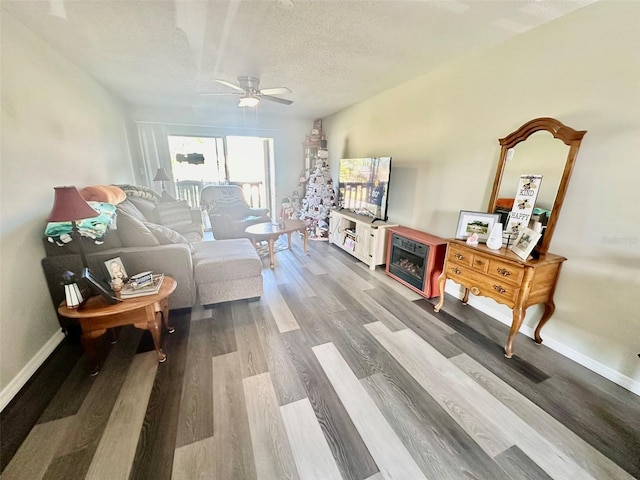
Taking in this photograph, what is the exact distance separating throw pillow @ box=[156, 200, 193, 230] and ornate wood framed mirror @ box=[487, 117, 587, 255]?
4.05 m

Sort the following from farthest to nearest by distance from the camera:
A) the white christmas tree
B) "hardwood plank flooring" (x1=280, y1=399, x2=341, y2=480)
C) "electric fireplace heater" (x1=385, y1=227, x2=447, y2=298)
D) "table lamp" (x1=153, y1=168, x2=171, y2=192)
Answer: the white christmas tree, "table lamp" (x1=153, y1=168, x2=171, y2=192), "electric fireplace heater" (x1=385, y1=227, x2=447, y2=298), "hardwood plank flooring" (x1=280, y1=399, x2=341, y2=480)

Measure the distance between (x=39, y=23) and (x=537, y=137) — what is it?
Result: 3.92 meters

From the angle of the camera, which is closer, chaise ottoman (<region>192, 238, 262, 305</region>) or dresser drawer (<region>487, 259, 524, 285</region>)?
dresser drawer (<region>487, 259, 524, 285</region>)

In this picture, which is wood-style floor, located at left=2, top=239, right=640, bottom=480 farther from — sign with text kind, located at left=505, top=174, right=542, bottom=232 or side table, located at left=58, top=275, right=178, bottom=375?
sign with text kind, located at left=505, top=174, right=542, bottom=232

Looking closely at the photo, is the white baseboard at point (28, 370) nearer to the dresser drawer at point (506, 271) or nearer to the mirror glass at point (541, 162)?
the dresser drawer at point (506, 271)

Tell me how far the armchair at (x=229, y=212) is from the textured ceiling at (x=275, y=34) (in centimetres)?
184

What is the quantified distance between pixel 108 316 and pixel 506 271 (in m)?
2.76

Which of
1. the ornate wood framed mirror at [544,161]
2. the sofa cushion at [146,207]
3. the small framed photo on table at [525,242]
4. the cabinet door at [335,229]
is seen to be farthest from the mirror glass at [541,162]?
the sofa cushion at [146,207]

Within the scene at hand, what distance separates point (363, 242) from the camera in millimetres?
3627

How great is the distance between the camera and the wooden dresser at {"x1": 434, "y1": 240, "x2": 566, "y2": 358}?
1790 mm

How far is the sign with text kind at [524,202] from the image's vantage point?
6.46ft

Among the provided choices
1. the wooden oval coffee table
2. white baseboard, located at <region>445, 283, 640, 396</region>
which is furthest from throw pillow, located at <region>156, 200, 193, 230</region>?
white baseboard, located at <region>445, 283, 640, 396</region>

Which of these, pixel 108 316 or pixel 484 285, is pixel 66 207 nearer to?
pixel 108 316

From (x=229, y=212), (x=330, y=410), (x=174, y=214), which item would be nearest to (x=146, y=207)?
(x=174, y=214)
